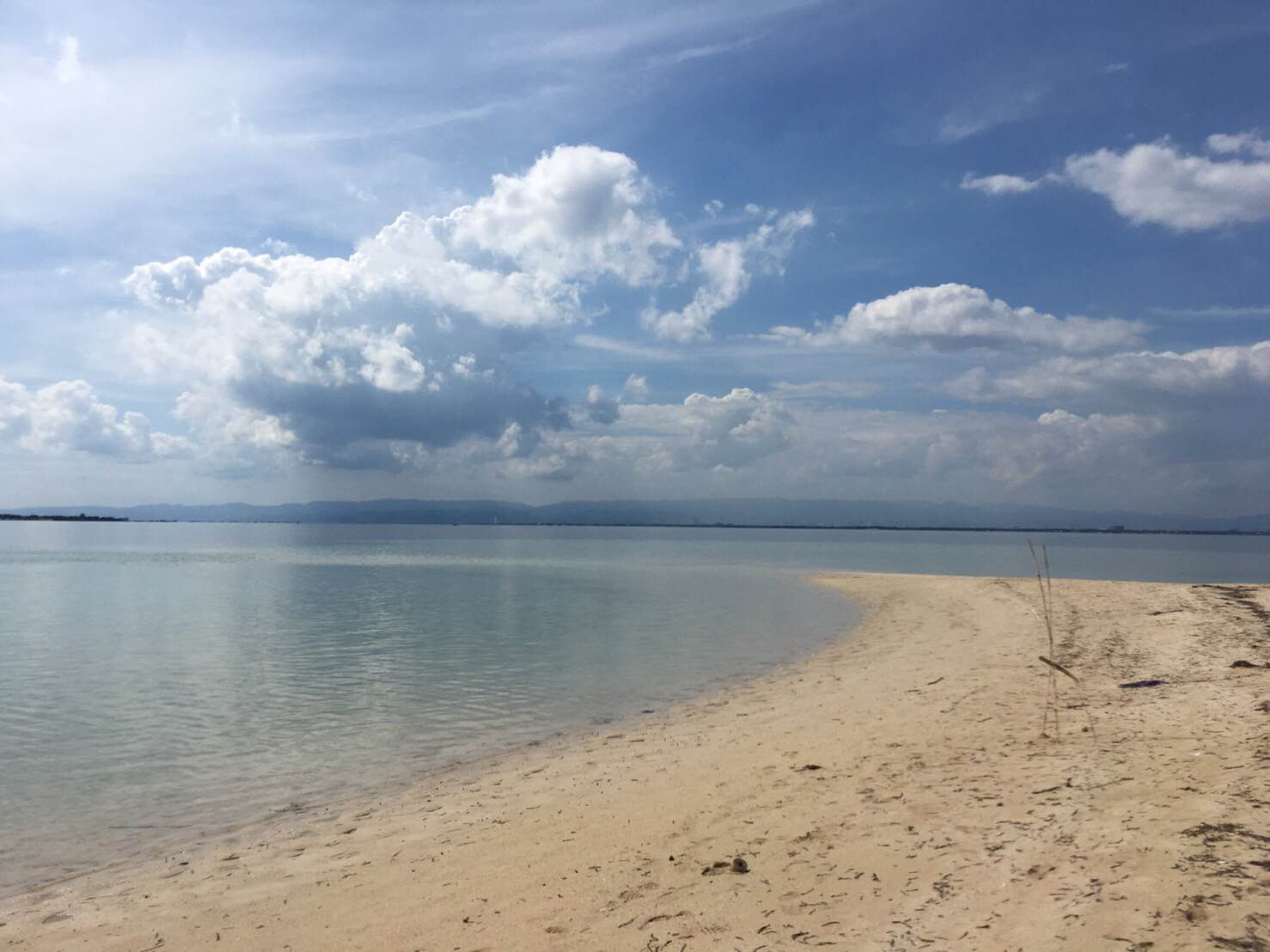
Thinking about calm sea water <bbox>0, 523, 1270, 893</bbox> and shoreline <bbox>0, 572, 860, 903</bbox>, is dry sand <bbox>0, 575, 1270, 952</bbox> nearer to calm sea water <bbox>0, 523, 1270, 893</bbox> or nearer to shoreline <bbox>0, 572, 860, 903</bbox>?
shoreline <bbox>0, 572, 860, 903</bbox>

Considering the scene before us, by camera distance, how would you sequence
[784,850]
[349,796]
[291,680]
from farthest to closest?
1. [291,680]
2. [349,796]
3. [784,850]

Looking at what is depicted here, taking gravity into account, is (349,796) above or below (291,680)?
above

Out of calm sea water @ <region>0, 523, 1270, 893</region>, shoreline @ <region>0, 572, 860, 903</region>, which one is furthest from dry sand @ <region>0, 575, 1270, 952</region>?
calm sea water @ <region>0, 523, 1270, 893</region>

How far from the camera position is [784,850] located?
8562mm

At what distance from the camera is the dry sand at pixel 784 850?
262 inches

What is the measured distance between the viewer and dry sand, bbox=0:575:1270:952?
6.65 meters

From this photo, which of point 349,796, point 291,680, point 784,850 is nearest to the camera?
point 784,850

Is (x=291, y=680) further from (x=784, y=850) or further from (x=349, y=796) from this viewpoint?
(x=784, y=850)

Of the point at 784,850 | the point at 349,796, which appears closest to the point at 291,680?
the point at 349,796

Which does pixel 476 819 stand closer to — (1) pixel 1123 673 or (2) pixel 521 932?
(2) pixel 521 932

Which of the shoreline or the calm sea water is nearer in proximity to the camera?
the shoreline

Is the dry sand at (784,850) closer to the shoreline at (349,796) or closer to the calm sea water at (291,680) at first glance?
the shoreline at (349,796)

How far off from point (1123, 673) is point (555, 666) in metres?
15.1

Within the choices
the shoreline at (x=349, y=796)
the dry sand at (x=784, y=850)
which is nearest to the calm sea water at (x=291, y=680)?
the shoreline at (x=349, y=796)
